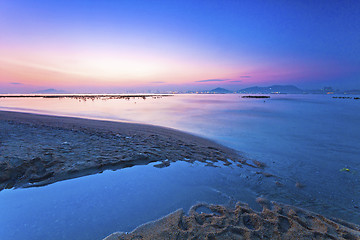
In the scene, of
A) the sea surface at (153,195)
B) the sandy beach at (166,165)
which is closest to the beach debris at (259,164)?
the sandy beach at (166,165)

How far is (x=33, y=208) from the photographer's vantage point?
4.07 meters

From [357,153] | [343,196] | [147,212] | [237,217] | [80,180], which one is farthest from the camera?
[357,153]

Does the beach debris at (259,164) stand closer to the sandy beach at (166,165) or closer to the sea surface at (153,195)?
the sandy beach at (166,165)

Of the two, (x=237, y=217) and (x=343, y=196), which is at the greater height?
(x=237, y=217)

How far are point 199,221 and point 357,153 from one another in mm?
10888

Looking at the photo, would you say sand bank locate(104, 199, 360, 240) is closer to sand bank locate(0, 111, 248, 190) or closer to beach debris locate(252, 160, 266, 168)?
beach debris locate(252, 160, 266, 168)

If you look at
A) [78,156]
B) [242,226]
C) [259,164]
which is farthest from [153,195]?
[259,164]

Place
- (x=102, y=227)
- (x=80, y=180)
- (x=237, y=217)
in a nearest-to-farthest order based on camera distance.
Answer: (x=102, y=227) < (x=237, y=217) < (x=80, y=180)

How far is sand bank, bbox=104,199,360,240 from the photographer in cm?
323

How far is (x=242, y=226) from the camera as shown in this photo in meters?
3.48

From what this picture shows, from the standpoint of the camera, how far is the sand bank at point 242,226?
10.6 ft

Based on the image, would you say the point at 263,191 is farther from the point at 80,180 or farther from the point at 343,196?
the point at 80,180

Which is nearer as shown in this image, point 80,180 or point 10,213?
point 10,213

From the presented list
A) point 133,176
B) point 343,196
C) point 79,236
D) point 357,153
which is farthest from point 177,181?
point 357,153
